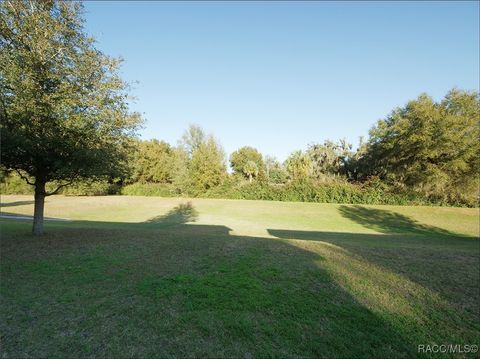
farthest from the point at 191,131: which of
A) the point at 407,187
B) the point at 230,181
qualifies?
the point at 407,187

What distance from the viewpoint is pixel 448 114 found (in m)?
27.8

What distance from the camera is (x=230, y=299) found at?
17.0 ft

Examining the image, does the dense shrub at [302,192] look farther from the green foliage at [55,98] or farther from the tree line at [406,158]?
the green foliage at [55,98]

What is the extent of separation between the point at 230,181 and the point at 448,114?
25.7 m

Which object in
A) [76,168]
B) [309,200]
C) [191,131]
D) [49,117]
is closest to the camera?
[49,117]

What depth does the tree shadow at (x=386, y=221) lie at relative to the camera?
20234mm

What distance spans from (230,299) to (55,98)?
8.00 meters

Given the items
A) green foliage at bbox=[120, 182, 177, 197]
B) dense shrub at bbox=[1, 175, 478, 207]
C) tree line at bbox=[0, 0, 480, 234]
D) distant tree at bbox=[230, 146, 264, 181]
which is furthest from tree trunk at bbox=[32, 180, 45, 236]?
distant tree at bbox=[230, 146, 264, 181]

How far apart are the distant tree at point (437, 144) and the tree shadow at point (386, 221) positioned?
5983 millimetres

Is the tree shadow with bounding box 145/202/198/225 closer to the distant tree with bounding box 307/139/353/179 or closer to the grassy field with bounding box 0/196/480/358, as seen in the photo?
the grassy field with bounding box 0/196/480/358

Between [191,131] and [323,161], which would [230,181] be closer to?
[191,131]

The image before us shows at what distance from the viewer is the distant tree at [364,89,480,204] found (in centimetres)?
2606

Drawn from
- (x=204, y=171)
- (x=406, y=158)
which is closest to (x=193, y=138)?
(x=204, y=171)

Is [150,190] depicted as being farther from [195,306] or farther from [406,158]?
[195,306]
